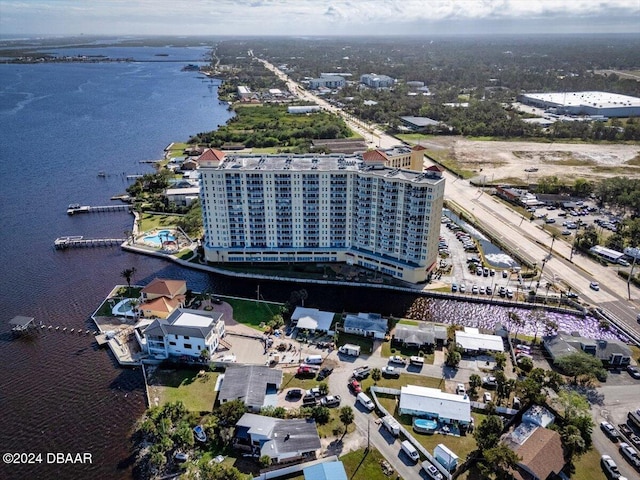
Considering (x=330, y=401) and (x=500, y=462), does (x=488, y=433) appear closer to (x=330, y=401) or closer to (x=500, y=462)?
(x=500, y=462)

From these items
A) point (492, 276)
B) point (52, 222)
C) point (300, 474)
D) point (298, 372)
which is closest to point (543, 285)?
point (492, 276)

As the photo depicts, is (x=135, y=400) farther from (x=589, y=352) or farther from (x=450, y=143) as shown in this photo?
(x=450, y=143)

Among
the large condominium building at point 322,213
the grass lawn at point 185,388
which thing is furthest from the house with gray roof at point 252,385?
the large condominium building at point 322,213

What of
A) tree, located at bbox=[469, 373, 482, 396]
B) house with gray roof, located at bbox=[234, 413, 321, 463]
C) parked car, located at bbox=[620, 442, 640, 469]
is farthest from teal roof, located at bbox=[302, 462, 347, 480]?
parked car, located at bbox=[620, 442, 640, 469]

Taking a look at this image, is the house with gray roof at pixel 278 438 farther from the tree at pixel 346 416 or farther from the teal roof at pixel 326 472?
the tree at pixel 346 416

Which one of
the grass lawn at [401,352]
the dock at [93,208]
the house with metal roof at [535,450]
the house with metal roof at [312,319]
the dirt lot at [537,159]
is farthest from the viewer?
the dirt lot at [537,159]

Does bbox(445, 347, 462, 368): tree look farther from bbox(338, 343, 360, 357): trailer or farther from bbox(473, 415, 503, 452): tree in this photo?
bbox(473, 415, 503, 452): tree
